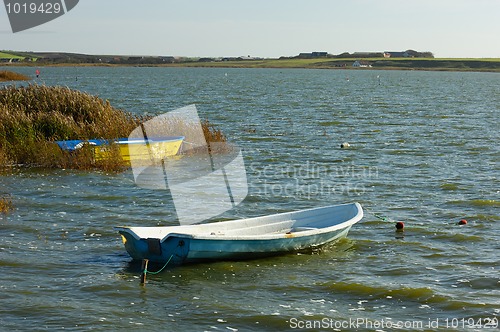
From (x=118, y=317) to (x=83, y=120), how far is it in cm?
1641

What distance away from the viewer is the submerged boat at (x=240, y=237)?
14.0m

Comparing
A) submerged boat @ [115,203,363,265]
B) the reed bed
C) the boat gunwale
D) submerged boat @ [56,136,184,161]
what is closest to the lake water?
submerged boat @ [115,203,363,265]

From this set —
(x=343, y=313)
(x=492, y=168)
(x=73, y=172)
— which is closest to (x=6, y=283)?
(x=343, y=313)

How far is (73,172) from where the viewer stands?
80.5 feet

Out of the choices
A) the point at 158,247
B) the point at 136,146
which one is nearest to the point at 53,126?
the point at 136,146

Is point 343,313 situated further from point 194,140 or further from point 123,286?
point 194,140

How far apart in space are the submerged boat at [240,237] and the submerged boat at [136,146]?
10544mm

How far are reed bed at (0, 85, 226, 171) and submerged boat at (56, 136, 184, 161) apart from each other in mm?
193

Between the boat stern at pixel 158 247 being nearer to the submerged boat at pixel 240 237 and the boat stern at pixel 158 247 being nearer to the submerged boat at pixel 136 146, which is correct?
the submerged boat at pixel 240 237

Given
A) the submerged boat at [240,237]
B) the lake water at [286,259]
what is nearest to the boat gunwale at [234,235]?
the submerged boat at [240,237]

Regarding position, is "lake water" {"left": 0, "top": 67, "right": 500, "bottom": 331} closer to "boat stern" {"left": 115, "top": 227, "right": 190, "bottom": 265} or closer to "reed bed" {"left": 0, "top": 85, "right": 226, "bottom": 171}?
"boat stern" {"left": 115, "top": 227, "right": 190, "bottom": 265}

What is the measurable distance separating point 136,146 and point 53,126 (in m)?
2.95

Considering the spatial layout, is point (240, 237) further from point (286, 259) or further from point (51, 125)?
point (51, 125)

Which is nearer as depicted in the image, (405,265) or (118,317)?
(118,317)
